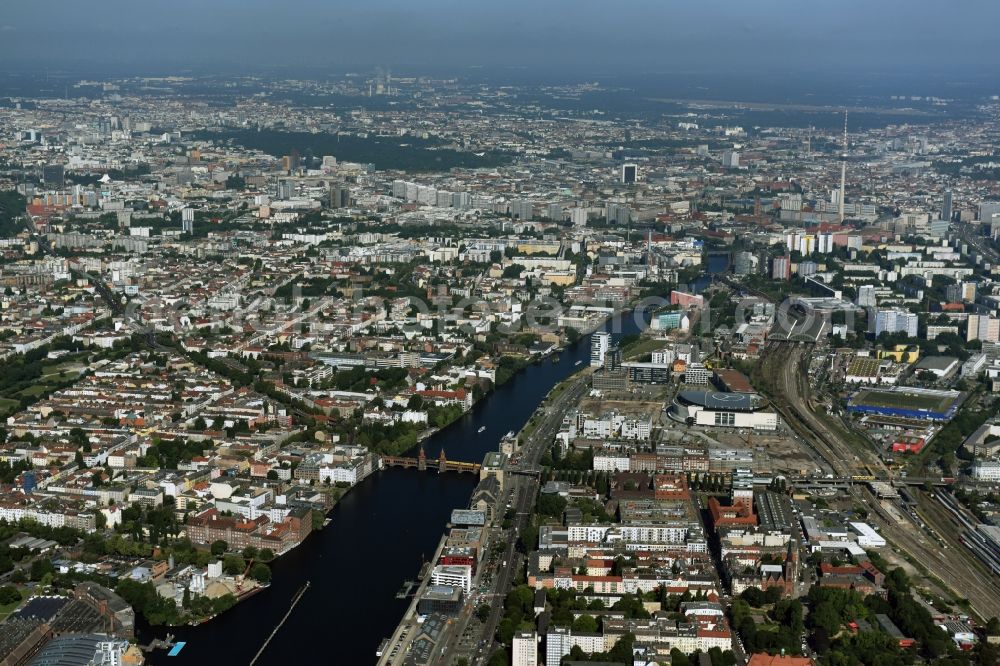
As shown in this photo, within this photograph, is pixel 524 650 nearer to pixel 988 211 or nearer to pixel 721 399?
pixel 721 399

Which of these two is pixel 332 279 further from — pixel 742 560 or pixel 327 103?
pixel 327 103

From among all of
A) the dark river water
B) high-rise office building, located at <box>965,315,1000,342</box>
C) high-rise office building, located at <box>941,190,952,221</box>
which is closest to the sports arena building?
the dark river water

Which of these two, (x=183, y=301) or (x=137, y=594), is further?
(x=183, y=301)

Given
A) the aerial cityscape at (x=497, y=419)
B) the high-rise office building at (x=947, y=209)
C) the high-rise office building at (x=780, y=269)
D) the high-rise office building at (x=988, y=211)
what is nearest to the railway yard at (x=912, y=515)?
the aerial cityscape at (x=497, y=419)

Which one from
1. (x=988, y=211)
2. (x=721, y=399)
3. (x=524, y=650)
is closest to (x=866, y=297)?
(x=721, y=399)

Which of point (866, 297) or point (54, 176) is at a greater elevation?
point (54, 176)

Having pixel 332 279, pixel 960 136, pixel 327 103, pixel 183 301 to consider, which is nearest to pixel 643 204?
pixel 332 279

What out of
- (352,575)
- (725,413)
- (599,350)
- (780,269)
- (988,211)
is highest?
(988,211)

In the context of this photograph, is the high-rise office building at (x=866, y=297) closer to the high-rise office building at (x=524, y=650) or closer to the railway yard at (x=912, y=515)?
the railway yard at (x=912, y=515)

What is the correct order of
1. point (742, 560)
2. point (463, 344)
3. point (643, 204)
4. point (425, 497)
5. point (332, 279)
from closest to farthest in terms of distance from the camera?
1. point (742, 560)
2. point (425, 497)
3. point (463, 344)
4. point (332, 279)
5. point (643, 204)
